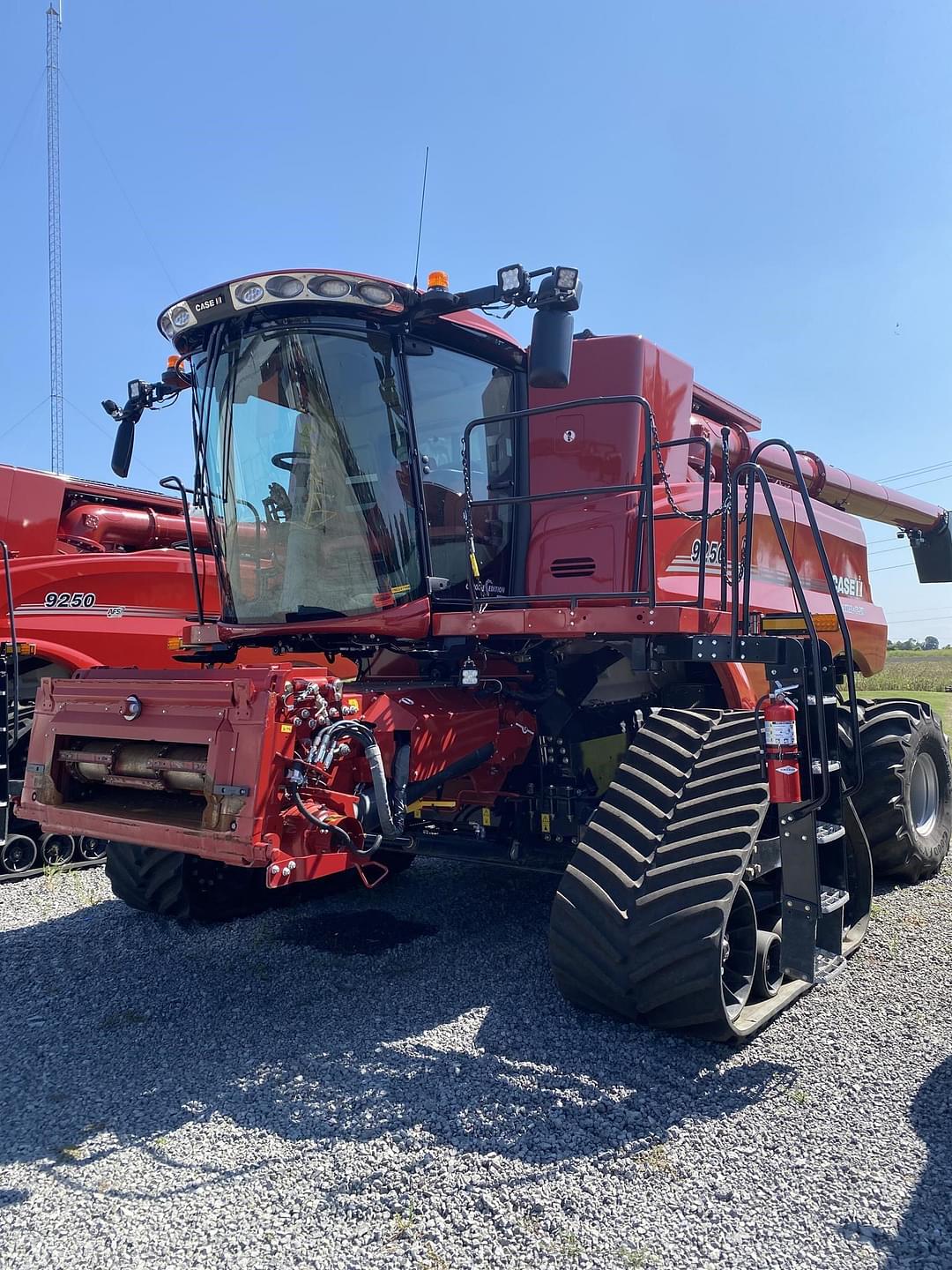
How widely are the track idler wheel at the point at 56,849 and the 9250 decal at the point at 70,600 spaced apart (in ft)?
5.97

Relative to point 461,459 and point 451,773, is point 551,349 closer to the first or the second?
point 461,459

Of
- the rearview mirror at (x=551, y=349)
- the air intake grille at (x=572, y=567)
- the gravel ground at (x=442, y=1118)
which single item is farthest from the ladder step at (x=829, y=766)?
the rearview mirror at (x=551, y=349)

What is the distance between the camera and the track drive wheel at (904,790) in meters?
5.97

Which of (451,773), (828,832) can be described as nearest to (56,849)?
(451,773)

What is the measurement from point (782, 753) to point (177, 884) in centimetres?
339

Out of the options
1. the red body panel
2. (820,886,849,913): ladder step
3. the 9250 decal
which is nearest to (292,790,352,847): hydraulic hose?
(820,886,849,913): ladder step

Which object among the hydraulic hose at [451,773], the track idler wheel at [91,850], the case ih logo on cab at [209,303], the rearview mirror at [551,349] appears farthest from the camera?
the track idler wheel at [91,850]

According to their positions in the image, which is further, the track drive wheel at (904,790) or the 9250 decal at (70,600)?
the 9250 decal at (70,600)

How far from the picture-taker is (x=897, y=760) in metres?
6.05

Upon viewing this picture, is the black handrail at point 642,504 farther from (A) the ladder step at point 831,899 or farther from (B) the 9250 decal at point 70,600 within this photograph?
(B) the 9250 decal at point 70,600

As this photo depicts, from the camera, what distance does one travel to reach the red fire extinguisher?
3.57 metres

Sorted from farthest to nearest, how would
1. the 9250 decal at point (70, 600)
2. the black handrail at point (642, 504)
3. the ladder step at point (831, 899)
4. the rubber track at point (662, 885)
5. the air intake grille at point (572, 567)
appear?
the 9250 decal at point (70, 600) → the air intake grille at point (572, 567) → the black handrail at point (642, 504) → the ladder step at point (831, 899) → the rubber track at point (662, 885)

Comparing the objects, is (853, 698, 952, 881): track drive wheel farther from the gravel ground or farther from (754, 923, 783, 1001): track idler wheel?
(754, 923, 783, 1001): track idler wheel

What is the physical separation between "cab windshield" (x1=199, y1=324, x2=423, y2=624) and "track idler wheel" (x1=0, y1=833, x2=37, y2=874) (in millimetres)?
3534
